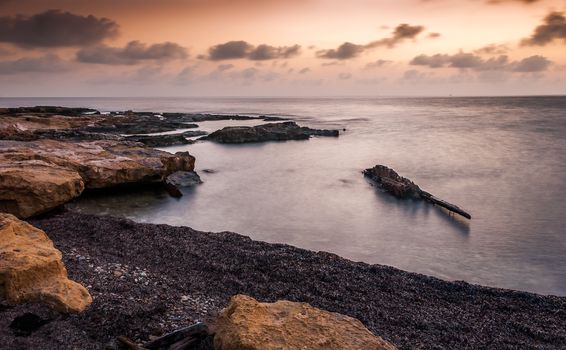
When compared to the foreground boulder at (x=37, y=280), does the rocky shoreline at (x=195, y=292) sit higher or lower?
lower

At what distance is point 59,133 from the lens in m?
37.8

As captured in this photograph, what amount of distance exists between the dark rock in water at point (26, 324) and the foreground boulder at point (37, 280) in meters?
0.36

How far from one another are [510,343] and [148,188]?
57.3 ft

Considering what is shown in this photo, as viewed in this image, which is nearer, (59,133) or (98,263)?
(98,263)

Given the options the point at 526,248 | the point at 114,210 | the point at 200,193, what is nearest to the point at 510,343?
the point at 526,248

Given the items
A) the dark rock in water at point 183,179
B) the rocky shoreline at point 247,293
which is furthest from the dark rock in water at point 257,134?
A: the rocky shoreline at point 247,293

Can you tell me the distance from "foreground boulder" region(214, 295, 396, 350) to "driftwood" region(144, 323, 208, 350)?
467 mm

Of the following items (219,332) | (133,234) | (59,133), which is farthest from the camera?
(59,133)

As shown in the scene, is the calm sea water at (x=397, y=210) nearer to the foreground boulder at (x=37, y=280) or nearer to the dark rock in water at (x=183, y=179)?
the dark rock in water at (x=183, y=179)

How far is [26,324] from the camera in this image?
6.27 metres

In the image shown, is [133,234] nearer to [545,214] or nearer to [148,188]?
[148,188]

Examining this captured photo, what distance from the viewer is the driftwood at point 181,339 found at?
20.1 feet

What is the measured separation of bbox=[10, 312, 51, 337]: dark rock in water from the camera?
6.07 metres

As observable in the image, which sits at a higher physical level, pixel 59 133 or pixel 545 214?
pixel 59 133
